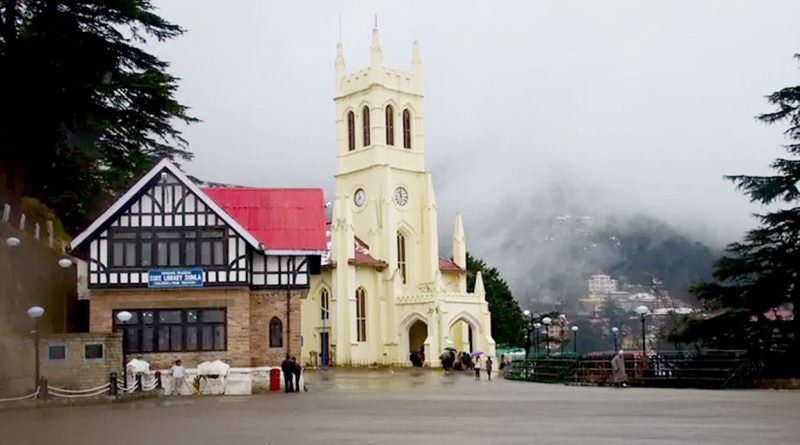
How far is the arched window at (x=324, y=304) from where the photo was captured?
225 ft

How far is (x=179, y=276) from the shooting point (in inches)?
1368

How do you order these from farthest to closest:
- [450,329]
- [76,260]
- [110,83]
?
[450,329] → [76,260] → [110,83]

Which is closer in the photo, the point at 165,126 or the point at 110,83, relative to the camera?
the point at 110,83

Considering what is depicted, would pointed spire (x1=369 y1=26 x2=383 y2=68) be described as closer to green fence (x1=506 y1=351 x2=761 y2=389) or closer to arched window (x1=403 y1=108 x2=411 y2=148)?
arched window (x1=403 y1=108 x2=411 y2=148)

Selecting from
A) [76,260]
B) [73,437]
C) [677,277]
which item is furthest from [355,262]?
[677,277]

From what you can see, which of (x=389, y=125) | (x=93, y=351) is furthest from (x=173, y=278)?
(x=389, y=125)

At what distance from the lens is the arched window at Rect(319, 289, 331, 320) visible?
6862 cm

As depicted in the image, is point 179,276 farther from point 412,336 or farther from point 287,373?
point 412,336

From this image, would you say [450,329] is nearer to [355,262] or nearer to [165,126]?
[355,262]

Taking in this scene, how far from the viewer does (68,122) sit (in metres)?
34.2

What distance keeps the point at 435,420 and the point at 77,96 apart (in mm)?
20187

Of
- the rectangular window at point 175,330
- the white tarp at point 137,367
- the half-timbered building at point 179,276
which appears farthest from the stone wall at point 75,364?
the rectangular window at point 175,330

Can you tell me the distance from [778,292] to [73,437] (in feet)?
79.4

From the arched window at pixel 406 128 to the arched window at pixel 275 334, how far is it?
137ft
